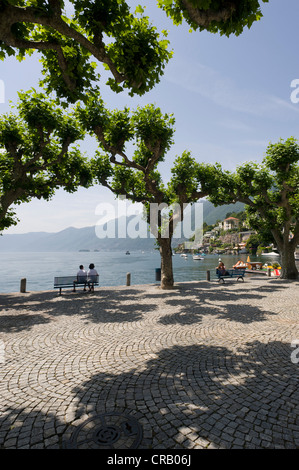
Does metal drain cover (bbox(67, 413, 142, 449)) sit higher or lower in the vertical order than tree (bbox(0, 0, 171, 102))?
lower

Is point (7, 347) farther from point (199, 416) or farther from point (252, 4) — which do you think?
point (252, 4)

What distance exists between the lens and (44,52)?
23.0 feet

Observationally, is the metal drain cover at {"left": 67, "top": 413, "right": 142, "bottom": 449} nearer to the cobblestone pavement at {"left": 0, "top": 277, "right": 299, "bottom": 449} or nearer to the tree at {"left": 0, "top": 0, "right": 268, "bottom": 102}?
the cobblestone pavement at {"left": 0, "top": 277, "right": 299, "bottom": 449}

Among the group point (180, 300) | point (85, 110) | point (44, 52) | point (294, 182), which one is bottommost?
point (180, 300)

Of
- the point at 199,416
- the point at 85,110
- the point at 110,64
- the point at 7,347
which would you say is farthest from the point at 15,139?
the point at 199,416

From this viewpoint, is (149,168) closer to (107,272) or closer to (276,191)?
(276,191)

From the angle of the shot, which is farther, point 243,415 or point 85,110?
point 85,110

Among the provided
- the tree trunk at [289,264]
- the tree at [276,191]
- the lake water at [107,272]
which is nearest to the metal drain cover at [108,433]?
the tree at [276,191]

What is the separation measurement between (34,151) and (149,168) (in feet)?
25.4

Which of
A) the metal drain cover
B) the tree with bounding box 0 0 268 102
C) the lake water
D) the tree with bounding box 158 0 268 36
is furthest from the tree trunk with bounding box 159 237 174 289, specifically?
the lake water

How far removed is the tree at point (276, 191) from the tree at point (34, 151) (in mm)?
12300

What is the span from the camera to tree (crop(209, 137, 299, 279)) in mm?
18688

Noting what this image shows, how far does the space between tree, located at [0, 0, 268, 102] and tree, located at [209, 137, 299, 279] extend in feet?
45.8
